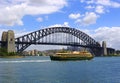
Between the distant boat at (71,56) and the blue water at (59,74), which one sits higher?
the distant boat at (71,56)

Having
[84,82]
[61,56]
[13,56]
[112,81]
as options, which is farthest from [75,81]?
[13,56]

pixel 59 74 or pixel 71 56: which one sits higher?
pixel 71 56

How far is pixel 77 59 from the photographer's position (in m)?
140

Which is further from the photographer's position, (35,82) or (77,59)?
(77,59)

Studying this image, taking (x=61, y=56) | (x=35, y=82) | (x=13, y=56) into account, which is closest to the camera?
(x=35, y=82)

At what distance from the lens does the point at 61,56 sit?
443 ft

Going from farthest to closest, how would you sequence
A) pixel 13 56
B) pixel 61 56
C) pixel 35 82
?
pixel 13 56, pixel 61 56, pixel 35 82

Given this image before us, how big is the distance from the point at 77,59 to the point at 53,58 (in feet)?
31.3

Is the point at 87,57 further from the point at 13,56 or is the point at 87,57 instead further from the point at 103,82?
the point at 103,82

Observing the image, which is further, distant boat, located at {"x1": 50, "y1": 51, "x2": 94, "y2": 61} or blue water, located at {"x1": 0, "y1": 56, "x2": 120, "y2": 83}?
distant boat, located at {"x1": 50, "y1": 51, "x2": 94, "y2": 61}

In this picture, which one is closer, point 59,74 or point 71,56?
point 59,74

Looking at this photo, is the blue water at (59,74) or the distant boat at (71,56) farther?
the distant boat at (71,56)

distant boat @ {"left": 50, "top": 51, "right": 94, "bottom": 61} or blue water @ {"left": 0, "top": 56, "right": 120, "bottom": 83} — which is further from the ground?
distant boat @ {"left": 50, "top": 51, "right": 94, "bottom": 61}

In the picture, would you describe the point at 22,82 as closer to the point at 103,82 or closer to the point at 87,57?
the point at 103,82
